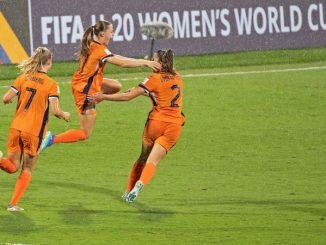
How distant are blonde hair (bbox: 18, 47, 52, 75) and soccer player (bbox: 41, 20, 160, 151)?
146 cm

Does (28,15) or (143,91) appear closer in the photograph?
(143,91)

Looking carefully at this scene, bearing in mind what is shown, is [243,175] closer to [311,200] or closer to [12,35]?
[311,200]

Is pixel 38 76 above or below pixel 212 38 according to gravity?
below

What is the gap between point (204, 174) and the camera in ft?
66.1

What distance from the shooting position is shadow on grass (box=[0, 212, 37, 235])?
52.0ft

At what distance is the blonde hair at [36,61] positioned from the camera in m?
16.6

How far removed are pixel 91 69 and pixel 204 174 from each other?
287 centimetres

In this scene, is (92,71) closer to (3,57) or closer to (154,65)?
(154,65)

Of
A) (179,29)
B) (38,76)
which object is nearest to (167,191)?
(38,76)

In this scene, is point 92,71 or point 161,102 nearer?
point 161,102

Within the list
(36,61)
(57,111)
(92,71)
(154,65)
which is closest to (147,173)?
(154,65)

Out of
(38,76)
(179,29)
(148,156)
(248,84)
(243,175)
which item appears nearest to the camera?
(38,76)

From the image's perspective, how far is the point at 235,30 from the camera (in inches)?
1182

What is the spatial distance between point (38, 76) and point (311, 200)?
4122 mm
